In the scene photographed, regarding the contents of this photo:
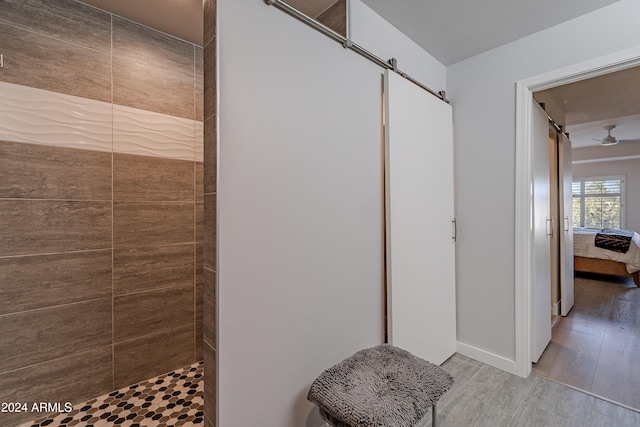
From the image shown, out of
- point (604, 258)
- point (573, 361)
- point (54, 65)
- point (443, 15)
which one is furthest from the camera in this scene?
point (604, 258)

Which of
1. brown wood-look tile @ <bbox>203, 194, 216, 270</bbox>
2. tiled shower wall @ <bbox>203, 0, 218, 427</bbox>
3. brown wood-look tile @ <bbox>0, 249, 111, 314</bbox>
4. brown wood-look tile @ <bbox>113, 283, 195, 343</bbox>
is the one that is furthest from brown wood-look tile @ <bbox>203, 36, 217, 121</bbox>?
brown wood-look tile @ <bbox>113, 283, 195, 343</bbox>

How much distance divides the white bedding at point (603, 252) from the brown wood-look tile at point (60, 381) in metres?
6.28

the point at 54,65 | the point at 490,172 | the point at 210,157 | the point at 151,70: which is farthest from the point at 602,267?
the point at 54,65

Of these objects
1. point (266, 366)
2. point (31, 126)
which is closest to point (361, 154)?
point (266, 366)

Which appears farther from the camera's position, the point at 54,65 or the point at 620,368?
the point at 620,368

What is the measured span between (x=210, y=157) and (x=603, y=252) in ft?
19.3

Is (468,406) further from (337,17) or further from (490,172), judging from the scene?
(337,17)

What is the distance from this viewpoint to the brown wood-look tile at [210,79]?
1061 millimetres

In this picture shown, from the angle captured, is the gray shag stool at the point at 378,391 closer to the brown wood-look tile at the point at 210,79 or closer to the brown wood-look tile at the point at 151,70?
the brown wood-look tile at the point at 210,79

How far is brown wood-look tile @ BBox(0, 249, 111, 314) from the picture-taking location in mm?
1440

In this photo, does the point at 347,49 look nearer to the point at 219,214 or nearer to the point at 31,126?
the point at 219,214

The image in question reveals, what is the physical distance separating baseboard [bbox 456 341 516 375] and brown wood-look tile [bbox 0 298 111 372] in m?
2.56

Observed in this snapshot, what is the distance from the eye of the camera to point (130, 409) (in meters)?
1.63

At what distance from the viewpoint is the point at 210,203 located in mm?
1089
